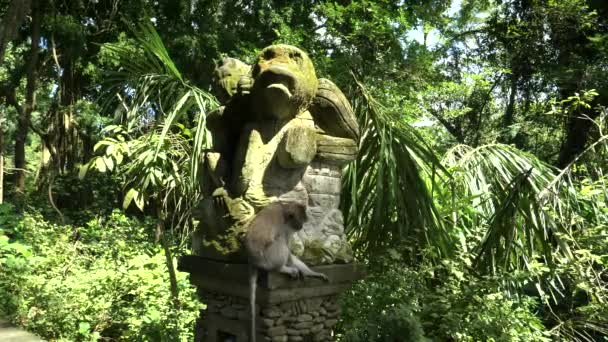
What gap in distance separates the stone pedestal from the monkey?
6cm

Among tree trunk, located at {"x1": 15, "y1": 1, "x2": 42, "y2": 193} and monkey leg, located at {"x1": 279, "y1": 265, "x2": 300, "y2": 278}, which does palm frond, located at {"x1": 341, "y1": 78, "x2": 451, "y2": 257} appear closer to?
monkey leg, located at {"x1": 279, "y1": 265, "x2": 300, "y2": 278}

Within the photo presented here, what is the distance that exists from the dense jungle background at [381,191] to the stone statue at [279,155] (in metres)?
0.86

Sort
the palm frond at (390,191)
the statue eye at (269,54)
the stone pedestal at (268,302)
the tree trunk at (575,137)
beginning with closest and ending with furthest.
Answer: the stone pedestal at (268,302) < the statue eye at (269,54) < the palm frond at (390,191) < the tree trunk at (575,137)

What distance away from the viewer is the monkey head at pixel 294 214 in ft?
10.1

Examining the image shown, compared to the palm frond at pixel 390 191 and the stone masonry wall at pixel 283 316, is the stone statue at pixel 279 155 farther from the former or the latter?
the palm frond at pixel 390 191

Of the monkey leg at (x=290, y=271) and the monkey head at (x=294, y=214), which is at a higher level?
the monkey head at (x=294, y=214)

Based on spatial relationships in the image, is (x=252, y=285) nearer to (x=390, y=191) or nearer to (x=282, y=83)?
(x=282, y=83)

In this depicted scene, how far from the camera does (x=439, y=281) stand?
4.77 m

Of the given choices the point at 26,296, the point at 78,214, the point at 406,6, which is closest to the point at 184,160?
the point at 26,296

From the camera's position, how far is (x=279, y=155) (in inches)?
129

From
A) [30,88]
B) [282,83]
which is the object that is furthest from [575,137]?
[30,88]

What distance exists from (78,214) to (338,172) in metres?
8.34

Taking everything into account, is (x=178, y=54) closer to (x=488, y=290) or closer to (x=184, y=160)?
(x=184, y=160)

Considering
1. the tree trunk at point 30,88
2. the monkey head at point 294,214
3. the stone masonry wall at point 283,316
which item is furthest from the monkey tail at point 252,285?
the tree trunk at point 30,88
